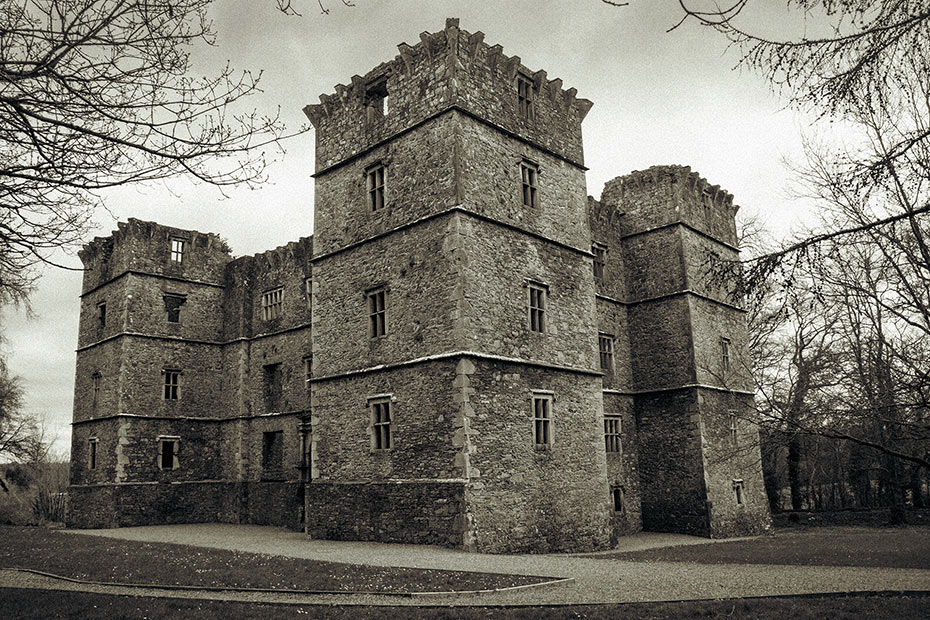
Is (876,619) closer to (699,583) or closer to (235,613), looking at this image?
(699,583)

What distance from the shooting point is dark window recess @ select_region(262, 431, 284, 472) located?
28.3 metres

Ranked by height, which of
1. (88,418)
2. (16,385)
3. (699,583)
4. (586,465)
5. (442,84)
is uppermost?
(442,84)

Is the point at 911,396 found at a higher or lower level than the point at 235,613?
higher

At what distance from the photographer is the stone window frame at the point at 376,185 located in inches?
794

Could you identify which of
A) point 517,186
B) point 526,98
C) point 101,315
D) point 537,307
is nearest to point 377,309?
point 537,307

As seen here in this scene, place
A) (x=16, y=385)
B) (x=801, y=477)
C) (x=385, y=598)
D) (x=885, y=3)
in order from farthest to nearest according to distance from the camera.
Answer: (x=801, y=477), (x=16, y=385), (x=385, y=598), (x=885, y=3)

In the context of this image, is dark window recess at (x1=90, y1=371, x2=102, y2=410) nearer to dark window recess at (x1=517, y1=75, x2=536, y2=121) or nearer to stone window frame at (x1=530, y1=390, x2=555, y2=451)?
stone window frame at (x1=530, y1=390, x2=555, y2=451)

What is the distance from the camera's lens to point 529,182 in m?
20.2

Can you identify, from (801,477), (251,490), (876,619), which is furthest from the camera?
→ (801,477)

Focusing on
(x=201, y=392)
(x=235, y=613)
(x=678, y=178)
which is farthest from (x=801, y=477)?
(x=235, y=613)

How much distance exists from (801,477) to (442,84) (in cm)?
3553

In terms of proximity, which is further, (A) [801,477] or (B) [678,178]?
(A) [801,477]

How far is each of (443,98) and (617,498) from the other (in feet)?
45.3

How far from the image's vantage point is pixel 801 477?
4312 cm
